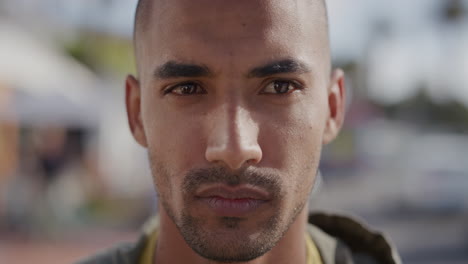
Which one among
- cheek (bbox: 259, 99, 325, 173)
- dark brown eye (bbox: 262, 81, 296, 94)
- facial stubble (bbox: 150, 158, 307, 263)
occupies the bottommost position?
facial stubble (bbox: 150, 158, 307, 263)

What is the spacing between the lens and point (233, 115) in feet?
6.44

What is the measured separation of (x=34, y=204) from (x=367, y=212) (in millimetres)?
7742

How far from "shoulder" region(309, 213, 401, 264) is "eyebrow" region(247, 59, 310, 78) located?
0.91 m

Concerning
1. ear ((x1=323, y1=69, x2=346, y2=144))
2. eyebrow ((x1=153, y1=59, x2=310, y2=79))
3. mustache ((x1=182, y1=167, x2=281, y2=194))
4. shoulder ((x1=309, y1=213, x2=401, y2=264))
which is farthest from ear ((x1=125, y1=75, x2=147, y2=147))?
shoulder ((x1=309, y1=213, x2=401, y2=264))

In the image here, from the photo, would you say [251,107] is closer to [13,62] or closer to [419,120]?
[13,62]

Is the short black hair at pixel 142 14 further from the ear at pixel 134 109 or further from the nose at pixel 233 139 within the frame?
the nose at pixel 233 139

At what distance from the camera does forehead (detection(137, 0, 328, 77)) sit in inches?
78.9

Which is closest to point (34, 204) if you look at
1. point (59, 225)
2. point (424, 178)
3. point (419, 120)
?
point (59, 225)

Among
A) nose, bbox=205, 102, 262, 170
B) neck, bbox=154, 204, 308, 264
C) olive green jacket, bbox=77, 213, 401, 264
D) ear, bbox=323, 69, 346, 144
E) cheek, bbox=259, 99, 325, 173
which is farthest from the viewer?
olive green jacket, bbox=77, 213, 401, 264

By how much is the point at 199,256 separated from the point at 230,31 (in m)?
0.89

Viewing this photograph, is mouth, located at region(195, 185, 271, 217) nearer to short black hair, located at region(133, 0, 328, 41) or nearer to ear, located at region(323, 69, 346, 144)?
ear, located at region(323, 69, 346, 144)

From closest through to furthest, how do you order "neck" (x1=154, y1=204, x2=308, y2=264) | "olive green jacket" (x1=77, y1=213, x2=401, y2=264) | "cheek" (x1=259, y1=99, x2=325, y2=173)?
"cheek" (x1=259, y1=99, x2=325, y2=173)
"neck" (x1=154, y1=204, x2=308, y2=264)
"olive green jacket" (x1=77, y1=213, x2=401, y2=264)

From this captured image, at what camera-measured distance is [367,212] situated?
12.4 m

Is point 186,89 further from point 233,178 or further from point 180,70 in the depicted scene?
point 233,178
